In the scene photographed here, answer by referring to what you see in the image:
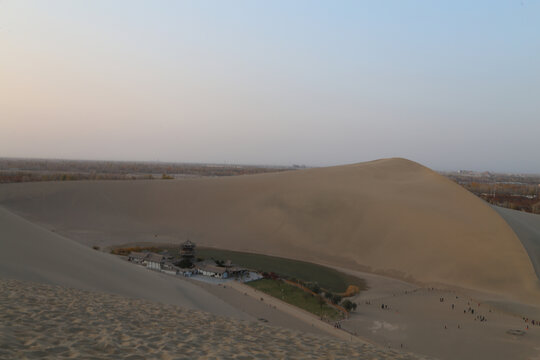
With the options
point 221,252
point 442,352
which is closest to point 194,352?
point 442,352

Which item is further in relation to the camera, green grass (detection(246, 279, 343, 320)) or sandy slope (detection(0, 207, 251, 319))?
green grass (detection(246, 279, 343, 320))

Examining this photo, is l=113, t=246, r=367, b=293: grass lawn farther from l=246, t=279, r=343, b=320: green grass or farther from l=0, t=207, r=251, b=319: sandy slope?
l=0, t=207, r=251, b=319: sandy slope

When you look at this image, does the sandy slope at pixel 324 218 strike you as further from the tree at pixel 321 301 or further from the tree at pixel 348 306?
the tree at pixel 321 301

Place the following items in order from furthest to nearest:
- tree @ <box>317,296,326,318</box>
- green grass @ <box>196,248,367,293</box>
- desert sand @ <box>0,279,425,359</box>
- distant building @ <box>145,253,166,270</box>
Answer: distant building @ <box>145,253,166,270</box>
green grass @ <box>196,248,367,293</box>
tree @ <box>317,296,326,318</box>
desert sand @ <box>0,279,425,359</box>

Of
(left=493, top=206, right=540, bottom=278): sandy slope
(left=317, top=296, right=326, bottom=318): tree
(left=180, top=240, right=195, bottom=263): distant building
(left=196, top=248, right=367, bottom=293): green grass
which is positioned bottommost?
(left=196, top=248, right=367, bottom=293): green grass

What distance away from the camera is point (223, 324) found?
299 inches

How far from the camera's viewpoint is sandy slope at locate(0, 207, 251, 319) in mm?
10602

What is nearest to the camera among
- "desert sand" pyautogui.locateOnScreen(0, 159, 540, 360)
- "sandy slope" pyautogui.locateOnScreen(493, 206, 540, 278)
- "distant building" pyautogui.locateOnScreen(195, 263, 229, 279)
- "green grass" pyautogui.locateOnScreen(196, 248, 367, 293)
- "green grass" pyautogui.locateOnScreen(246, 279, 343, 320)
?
"desert sand" pyautogui.locateOnScreen(0, 159, 540, 360)

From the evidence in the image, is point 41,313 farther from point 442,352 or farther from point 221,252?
point 221,252

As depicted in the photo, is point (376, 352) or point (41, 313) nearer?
point (41, 313)

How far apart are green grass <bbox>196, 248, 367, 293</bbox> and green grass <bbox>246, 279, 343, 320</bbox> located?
242 centimetres

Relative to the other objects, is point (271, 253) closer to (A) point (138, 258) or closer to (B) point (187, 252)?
(B) point (187, 252)

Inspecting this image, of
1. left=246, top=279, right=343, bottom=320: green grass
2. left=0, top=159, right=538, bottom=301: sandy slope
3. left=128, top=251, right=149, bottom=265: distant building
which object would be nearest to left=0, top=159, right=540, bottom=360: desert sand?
left=0, top=159, right=538, bottom=301: sandy slope

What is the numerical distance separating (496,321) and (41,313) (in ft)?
57.0
